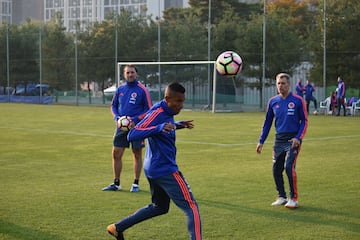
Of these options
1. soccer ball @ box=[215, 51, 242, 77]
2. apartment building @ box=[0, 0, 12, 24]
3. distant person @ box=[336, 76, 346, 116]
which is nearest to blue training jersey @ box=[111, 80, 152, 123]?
soccer ball @ box=[215, 51, 242, 77]

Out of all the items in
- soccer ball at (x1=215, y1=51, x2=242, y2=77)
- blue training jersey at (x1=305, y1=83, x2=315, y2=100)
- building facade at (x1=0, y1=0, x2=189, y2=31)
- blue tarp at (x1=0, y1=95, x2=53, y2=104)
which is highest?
building facade at (x1=0, y1=0, x2=189, y2=31)

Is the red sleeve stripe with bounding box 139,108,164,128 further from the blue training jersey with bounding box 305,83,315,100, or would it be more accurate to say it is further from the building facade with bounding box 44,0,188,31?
the building facade with bounding box 44,0,188,31

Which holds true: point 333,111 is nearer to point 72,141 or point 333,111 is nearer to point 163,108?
point 72,141

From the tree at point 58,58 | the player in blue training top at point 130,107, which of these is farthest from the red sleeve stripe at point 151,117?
the tree at point 58,58

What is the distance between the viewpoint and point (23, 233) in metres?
8.20

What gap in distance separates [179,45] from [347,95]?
11.9 meters

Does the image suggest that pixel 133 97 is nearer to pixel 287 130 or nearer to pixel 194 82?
pixel 287 130

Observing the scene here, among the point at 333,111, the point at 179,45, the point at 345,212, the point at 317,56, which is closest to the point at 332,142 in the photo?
the point at 345,212

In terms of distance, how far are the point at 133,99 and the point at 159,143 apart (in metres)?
4.64

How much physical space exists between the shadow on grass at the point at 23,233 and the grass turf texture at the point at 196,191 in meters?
0.01

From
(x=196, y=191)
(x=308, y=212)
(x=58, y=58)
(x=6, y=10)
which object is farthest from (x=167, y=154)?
(x=6, y=10)

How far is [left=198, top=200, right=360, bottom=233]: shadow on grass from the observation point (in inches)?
348

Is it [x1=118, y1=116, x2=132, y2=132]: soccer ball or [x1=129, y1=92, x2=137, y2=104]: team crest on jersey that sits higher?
[x1=129, y1=92, x2=137, y2=104]: team crest on jersey

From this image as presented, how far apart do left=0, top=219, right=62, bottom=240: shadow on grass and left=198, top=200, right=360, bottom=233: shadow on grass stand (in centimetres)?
280
